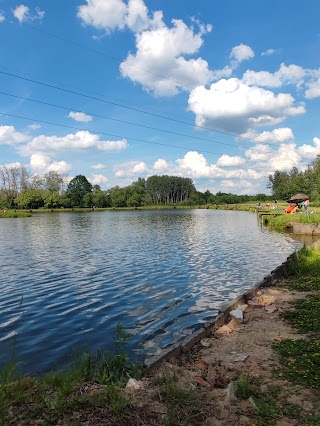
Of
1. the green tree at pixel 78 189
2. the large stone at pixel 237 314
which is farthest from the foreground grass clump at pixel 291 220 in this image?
the green tree at pixel 78 189

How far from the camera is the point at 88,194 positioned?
153375 mm

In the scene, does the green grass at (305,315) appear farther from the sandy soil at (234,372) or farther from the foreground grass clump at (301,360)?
the foreground grass clump at (301,360)

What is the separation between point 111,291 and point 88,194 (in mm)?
141909

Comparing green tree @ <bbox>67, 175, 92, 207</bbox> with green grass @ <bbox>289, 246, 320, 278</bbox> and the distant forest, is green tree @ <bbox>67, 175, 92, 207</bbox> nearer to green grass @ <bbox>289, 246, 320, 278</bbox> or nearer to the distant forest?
the distant forest

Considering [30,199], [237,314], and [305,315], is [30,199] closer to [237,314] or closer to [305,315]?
[237,314]

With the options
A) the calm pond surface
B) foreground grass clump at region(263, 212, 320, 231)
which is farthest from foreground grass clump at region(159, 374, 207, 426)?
foreground grass clump at region(263, 212, 320, 231)

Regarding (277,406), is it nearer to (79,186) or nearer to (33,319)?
(33,319)

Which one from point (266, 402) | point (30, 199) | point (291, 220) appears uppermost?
point (30, 199)

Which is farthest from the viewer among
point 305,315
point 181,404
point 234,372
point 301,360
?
point 305,315

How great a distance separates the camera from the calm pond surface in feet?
31.6

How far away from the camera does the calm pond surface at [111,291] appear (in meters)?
9.62

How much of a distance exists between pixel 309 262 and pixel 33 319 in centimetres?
1205

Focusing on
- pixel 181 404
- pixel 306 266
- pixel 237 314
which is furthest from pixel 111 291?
pixel 181 404

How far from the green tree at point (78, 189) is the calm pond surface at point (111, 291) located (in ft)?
413
